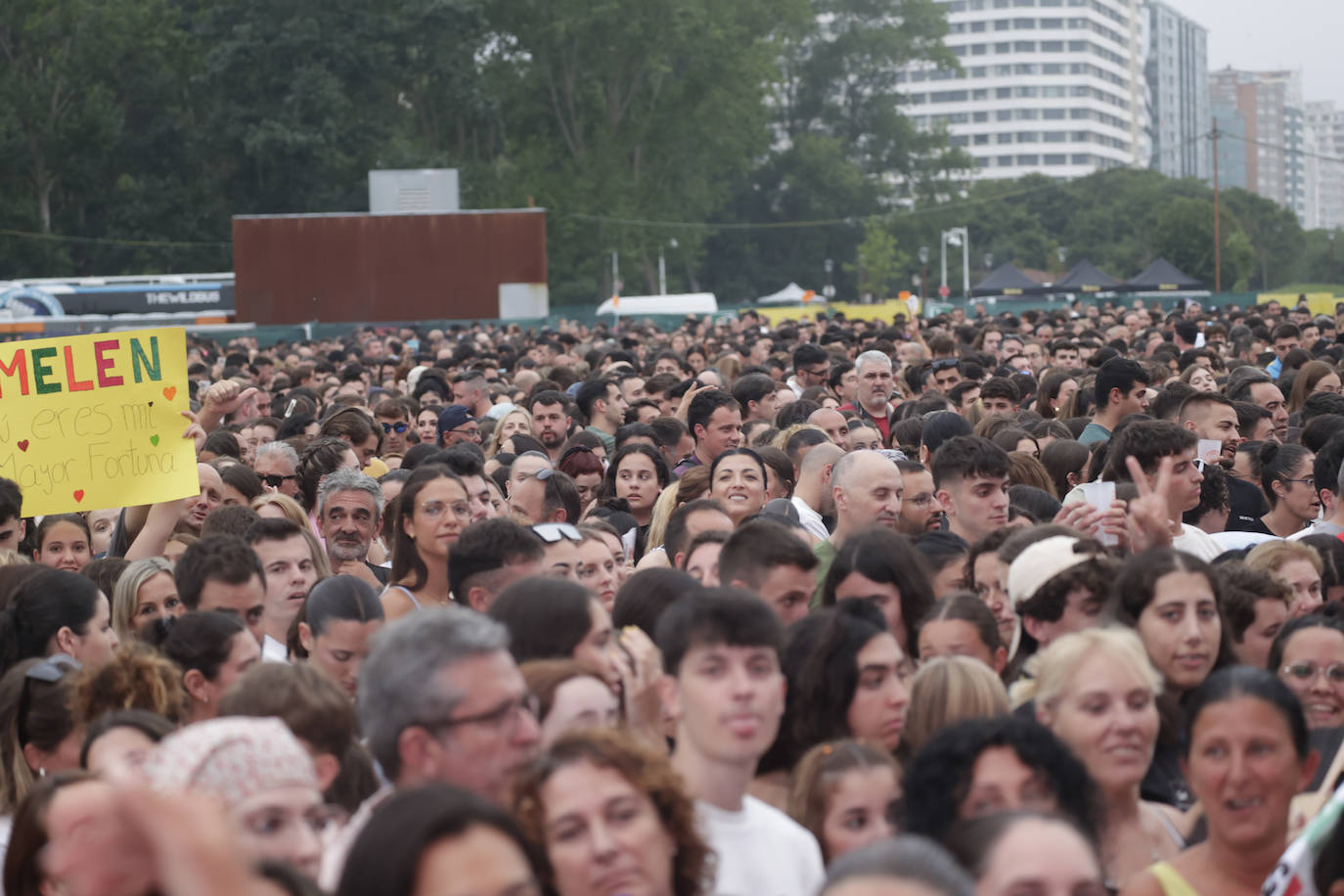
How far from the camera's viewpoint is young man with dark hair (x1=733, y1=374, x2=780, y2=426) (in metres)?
13.1

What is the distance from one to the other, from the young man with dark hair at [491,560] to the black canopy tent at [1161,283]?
4571 centimetres

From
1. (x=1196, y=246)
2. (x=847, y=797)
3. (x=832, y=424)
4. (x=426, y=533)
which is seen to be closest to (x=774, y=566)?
(x=847, y=797)

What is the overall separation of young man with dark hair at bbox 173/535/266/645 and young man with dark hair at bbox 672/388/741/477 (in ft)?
15.0

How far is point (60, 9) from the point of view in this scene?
67125mm

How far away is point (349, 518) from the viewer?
27.7 feet

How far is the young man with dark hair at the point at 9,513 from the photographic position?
8.34 metres

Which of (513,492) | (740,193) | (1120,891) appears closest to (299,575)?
(513,492)

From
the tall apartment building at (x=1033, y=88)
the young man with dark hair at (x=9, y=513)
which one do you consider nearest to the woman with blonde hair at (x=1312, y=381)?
the young man with dark hair at (x=9, y=513)

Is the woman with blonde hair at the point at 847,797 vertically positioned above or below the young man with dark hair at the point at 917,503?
below

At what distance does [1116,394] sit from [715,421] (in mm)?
2429

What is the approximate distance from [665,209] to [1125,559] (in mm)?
71440

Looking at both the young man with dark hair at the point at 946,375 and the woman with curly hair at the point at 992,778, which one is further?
the young man with dark hair at the point at 946,375

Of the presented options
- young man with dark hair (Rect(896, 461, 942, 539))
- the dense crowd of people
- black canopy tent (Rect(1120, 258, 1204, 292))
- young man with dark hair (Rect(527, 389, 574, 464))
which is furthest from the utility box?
young man with dark hair (Rect(896, 461, 942, 539))

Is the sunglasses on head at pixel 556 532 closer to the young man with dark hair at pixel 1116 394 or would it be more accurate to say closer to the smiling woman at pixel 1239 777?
the smiling woman at pixel 1239 777
